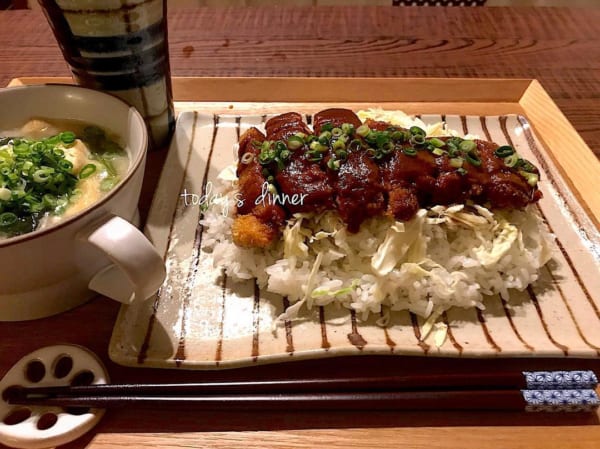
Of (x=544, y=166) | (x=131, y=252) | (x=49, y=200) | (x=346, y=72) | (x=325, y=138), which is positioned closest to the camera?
(x=131, y=252)

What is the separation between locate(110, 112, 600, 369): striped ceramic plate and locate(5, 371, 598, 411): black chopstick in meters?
0.08

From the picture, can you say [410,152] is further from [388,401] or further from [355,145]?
[388,401]

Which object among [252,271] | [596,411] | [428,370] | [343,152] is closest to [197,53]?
[343,152]

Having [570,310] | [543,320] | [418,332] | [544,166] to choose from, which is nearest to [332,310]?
[418,332]

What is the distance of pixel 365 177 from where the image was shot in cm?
180

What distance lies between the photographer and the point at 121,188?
1.41 metres

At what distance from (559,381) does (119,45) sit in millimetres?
2003

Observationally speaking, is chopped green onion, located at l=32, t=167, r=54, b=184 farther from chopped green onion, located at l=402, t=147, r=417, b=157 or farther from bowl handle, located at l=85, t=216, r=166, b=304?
chopped green onion, located at l=402, t=147, r=417, b=157

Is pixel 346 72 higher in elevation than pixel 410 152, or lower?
higher

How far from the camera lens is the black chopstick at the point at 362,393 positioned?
1.35 meters

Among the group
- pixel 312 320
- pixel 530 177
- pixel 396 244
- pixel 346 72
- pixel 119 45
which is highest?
pixel 346 72

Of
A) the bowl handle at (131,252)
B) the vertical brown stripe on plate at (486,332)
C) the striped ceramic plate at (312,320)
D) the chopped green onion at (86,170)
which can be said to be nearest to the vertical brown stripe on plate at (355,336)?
the striped ceramic plate at (312,320)

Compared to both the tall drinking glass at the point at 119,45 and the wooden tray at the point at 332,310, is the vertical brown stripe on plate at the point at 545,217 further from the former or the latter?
the tall drinking glass at the point at 119,45

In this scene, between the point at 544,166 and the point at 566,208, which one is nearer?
the point at 566,208
